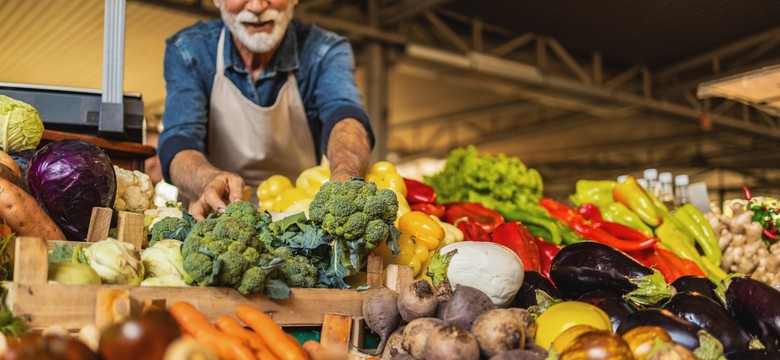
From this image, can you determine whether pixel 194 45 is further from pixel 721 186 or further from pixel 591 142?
pixel 721 186

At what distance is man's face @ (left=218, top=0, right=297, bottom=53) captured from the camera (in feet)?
11.2

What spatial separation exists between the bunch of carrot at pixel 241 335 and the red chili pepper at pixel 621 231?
2.29 metres

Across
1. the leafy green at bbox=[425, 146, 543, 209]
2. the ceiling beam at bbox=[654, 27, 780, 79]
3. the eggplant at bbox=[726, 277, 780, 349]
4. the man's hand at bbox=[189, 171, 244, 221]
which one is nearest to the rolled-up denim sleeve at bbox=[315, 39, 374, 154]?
the man's hand at bbox=[189, 171, 244, 221]

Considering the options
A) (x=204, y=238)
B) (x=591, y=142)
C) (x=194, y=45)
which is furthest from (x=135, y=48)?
(x=591, y=142)

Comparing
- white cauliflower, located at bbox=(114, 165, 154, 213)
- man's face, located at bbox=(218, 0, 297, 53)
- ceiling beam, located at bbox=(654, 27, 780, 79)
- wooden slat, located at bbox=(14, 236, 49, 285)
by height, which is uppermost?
ceiling beam, located at bbox=(654, 27, 780, 79)

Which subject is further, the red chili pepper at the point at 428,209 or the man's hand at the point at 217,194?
the red chili pepper at the point at 428,209

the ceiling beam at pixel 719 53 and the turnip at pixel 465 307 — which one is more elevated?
the ceiling beam at pixel 719 53

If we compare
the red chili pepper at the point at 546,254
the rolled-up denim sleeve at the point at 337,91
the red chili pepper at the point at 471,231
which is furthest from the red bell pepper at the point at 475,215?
the rolled-up denim sleeve at the point at 337,91

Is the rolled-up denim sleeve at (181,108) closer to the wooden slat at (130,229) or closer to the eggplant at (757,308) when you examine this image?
the wooden slat at (130,229)

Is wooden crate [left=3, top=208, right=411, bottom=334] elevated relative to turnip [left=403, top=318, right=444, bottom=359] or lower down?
elevated

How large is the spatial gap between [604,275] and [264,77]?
2.27 meters

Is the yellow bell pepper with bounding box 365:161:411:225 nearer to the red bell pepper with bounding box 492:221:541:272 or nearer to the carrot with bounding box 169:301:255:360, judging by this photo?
the red bell pepper with bounding box 492:221:541:272

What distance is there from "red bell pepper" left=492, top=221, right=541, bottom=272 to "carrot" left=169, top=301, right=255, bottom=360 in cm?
163

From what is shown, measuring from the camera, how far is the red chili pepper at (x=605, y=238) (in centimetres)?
340
